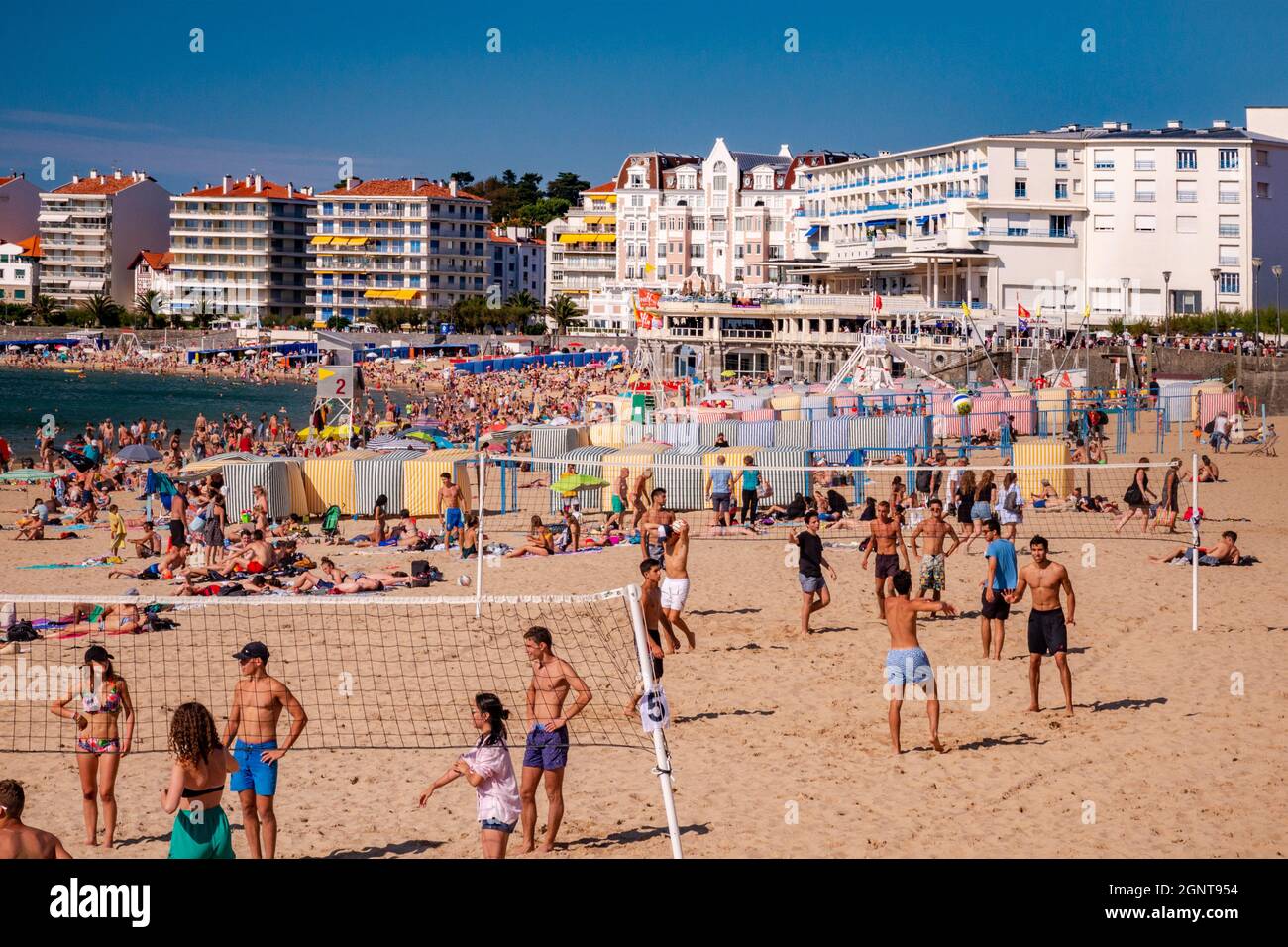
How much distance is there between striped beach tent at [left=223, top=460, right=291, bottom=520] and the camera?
2166cm

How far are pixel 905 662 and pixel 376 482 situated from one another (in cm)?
1441

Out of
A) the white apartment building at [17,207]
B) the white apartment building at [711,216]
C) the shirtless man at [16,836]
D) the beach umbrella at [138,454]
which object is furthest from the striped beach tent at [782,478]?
the white apartment building at [17,207]

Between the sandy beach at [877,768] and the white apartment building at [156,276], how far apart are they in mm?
112419

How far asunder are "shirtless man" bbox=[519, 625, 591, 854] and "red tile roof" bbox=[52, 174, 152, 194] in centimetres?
12553

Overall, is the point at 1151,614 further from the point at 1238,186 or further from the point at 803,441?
the point at 1238,186

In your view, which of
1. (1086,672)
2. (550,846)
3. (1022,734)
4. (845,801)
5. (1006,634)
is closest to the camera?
(550,846)

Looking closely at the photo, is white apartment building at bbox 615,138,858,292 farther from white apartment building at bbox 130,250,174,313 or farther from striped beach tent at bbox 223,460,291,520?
striped beach tent at bbox 223,460,291,520

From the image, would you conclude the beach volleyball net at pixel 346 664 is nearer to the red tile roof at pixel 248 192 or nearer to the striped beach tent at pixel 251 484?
the striped beach tent at pixel 251 484

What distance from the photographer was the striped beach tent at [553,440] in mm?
27345

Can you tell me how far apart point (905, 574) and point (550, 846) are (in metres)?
3.83

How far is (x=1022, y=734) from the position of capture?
32.8 feet

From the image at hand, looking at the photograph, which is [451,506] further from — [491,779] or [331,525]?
[491,779]
